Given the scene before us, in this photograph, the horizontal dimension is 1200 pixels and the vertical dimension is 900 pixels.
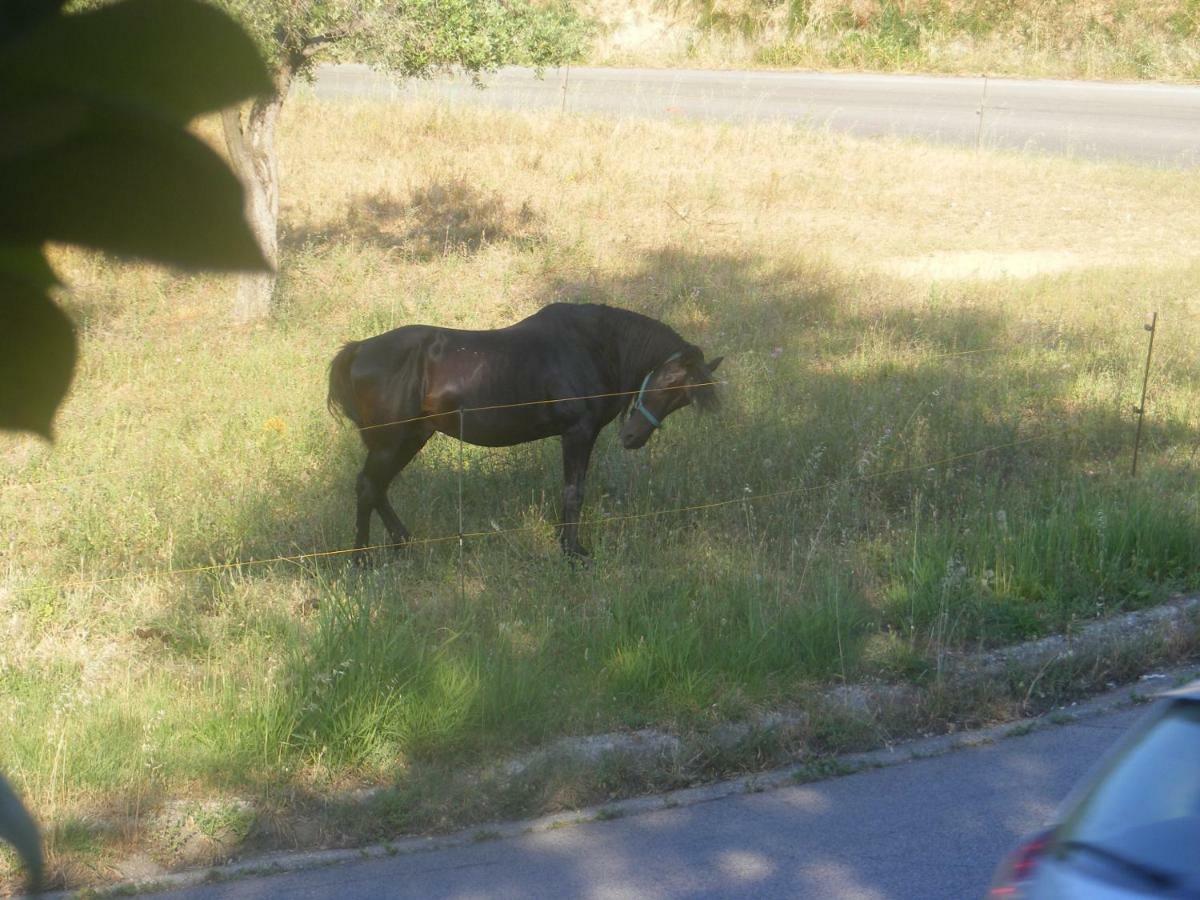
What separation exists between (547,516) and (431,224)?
689cm

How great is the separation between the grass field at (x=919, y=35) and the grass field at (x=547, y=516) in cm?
1259

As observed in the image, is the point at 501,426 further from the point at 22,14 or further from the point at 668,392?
the point at 22,14

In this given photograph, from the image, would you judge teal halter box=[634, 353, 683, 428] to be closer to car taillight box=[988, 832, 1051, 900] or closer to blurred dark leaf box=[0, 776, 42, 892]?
car taillight box=[988, 832, 1051, 900]

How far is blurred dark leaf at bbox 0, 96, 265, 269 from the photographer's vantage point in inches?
22.4

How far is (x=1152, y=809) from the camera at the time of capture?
2.44 meters

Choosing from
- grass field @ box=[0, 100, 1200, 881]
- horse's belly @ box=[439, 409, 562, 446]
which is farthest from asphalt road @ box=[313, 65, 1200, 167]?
horse's belly @ box=[439, 409, 562, 446]

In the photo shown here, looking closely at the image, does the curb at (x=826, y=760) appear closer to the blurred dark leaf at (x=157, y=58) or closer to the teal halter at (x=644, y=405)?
the teal halter at (x=644, y=405)

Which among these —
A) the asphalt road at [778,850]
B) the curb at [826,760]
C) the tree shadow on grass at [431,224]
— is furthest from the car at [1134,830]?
the tree shadow on grass at [431,224]

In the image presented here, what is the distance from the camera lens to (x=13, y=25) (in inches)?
21.0

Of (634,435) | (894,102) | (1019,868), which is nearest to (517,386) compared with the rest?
(634,435)

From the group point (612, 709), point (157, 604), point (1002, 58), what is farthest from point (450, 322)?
point (1002, 58)

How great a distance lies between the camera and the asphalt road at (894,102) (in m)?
17.4

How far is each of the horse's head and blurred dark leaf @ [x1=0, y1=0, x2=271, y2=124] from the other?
5.57 metres

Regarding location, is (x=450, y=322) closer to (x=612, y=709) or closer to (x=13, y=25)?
(x=612, y=709)
